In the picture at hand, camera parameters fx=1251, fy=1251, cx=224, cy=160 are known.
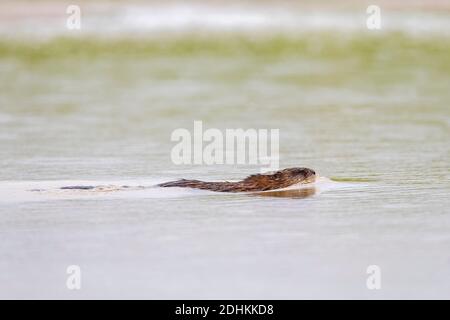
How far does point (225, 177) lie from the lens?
367 inches

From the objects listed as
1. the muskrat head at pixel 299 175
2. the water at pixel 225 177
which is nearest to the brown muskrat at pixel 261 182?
the muskrat head at pixel 299 175

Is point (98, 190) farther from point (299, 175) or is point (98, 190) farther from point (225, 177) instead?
point (299, 175)

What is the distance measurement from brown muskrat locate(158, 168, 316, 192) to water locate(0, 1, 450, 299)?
103mm

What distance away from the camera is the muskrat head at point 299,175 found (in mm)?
8891

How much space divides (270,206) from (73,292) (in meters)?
2.21

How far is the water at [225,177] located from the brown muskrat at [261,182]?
0.10 m

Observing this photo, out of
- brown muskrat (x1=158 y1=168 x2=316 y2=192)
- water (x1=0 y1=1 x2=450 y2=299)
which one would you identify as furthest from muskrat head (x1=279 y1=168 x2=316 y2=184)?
water (x1=0 y1=1 x2=450 y2=299)

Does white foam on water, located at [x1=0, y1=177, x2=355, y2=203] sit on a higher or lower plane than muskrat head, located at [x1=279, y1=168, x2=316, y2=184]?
lower

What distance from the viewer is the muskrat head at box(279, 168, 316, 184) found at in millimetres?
8891

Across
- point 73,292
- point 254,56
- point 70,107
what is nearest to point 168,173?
point 73,292

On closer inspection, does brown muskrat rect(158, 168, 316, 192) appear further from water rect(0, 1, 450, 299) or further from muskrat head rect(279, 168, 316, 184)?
water rect(0, 1, 450, 299)

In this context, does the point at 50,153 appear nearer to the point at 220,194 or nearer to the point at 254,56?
the point at 220,194

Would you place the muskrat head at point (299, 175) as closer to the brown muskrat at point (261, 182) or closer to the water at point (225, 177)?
the brown muskrat at point (261, 182)
